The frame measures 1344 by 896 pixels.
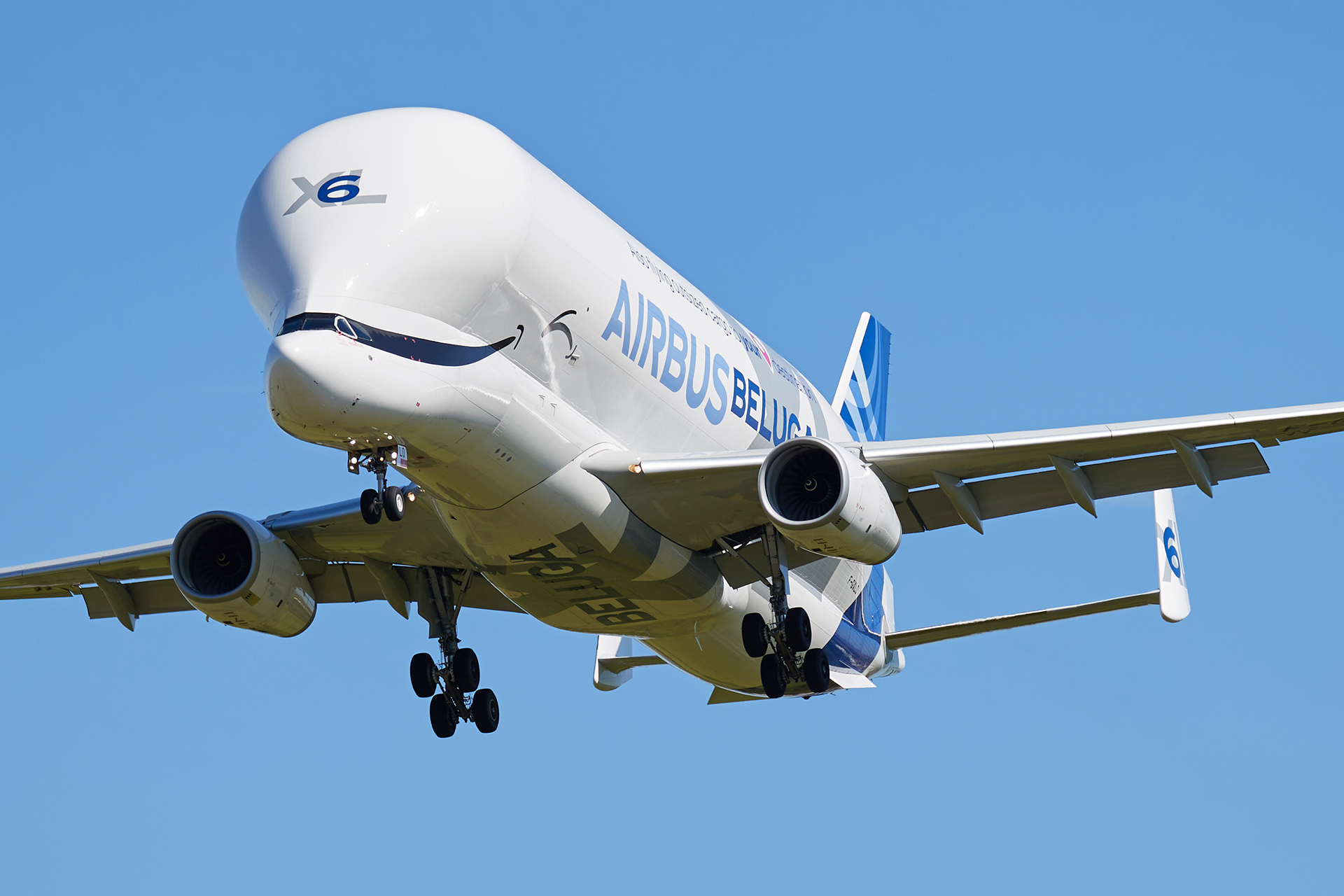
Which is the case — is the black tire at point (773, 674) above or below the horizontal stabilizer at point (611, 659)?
below

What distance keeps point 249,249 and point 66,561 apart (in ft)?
28.8

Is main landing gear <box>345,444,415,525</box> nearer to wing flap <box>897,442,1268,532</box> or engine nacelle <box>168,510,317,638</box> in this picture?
engine nacelle <box>168,510,317,638</box>

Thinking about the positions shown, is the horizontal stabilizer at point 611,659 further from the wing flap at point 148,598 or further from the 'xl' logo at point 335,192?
the 'xl' logo at point 335,192

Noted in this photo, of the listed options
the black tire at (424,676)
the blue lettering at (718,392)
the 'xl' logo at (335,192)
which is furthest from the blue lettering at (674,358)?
the black tire at (424,676)

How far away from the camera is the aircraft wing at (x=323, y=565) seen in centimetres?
2459

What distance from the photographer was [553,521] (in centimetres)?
2145

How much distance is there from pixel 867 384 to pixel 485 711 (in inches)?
487


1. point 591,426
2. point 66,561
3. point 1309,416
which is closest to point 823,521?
point 591,426

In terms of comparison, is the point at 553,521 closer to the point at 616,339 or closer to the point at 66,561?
the point at 616,339

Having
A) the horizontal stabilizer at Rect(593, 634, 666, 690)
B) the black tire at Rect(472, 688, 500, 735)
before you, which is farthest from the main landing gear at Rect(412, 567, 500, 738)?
the horizontal stabilizer at Rect(593, 634, 666, 690)

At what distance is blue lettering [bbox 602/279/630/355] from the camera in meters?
21.4

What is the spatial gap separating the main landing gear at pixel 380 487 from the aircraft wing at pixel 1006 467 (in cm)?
281

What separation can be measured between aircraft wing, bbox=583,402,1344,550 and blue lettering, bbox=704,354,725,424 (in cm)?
156

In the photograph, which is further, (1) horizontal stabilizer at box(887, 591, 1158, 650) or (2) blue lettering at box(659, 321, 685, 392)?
(1) horizontal stabilizer at box(887, 591, 1158, 650)
